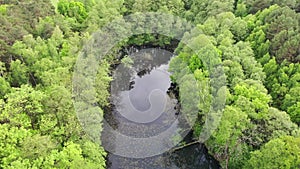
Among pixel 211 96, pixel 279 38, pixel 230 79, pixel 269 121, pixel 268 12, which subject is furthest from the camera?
pixel 268 12

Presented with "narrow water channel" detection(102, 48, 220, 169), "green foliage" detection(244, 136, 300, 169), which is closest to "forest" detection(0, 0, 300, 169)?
"green foliage" detection(244, 136, 300, 169)

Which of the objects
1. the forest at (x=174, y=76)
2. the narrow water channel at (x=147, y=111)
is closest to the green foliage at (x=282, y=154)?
the forest at (x=174, y=76)

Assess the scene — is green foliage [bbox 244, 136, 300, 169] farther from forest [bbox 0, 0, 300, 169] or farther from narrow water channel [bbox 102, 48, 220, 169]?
narrow water channel [bbox 102, 48, 220, 169]

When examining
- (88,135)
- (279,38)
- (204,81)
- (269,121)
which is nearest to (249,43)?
(279,38)

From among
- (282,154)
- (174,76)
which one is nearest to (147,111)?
(174,76)

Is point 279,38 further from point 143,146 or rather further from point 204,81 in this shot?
point 143,146

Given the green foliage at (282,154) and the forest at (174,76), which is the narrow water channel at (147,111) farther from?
the green foliage at (282,154)
